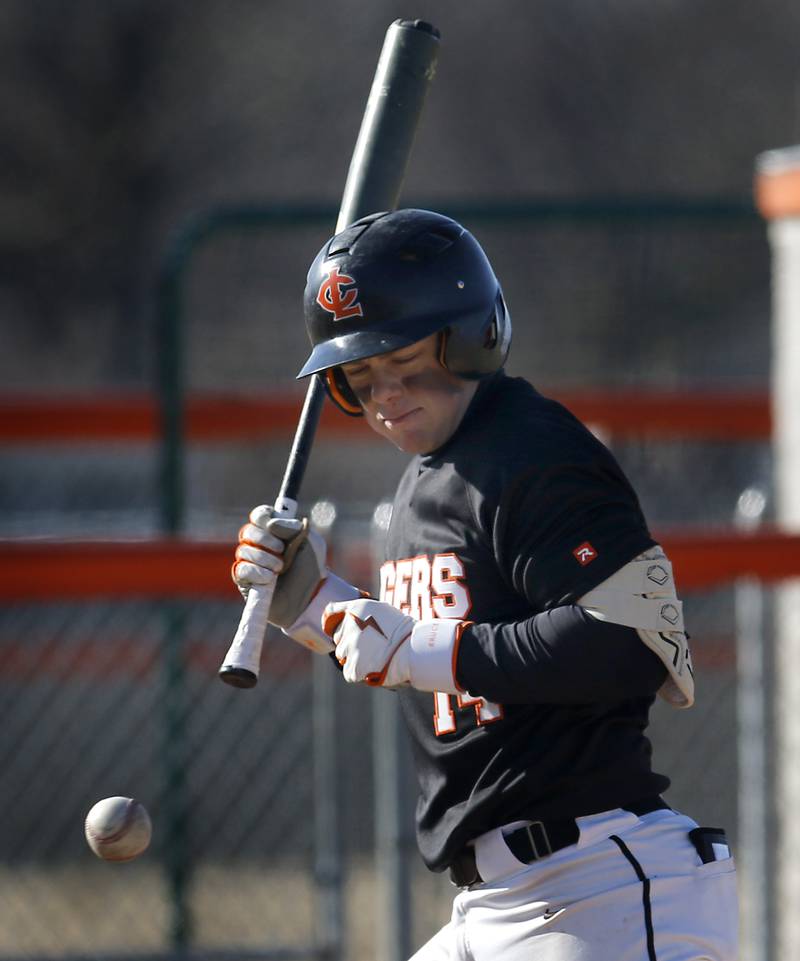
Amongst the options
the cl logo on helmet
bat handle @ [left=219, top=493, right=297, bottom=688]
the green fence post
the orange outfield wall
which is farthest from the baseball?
the orange outfield wall

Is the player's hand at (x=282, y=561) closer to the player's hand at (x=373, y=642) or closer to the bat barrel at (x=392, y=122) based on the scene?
the player's hand at (x=373, y=642)

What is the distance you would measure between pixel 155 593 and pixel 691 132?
1655cm

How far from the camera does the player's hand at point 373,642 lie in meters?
2.53

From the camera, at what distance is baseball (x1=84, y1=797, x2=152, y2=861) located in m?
2.82

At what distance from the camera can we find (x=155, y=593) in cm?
392

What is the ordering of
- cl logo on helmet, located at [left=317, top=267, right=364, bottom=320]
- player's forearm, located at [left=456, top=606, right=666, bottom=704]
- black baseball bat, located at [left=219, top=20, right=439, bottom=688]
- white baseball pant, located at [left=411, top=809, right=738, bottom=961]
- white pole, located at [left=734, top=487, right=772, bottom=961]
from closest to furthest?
player's forearm, located at [left=456, top=606, right=666, bottom=704] → white baseball pant, located at [left=411, top=809, right=738, bottom=961] → cl logo on helmet, located at [left=317, top=267, right=364, bottom=320] → black baseball bat, located at [left=219, top=20, right=439, bottom=688] → white pole, located at [left=734, top=487, right=772, bottom=961]

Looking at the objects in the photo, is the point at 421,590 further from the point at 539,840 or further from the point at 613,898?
the point at 613,898

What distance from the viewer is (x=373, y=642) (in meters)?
2.53

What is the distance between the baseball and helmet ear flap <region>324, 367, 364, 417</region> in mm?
779

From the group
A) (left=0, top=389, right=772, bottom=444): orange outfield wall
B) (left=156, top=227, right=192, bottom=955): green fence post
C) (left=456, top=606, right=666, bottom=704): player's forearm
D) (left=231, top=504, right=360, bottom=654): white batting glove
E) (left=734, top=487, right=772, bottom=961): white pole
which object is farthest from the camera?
(left=0, top=389, right=772, bottom=444): orange outfield wall

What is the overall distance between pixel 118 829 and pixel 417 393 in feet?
2.95

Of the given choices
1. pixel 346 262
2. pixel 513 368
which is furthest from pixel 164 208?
pixel 346 262

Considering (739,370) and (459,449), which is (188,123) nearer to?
(739,370)

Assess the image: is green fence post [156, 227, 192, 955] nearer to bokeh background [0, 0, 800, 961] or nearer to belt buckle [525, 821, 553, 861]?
bokeh background [0, 0, 800, 961]
